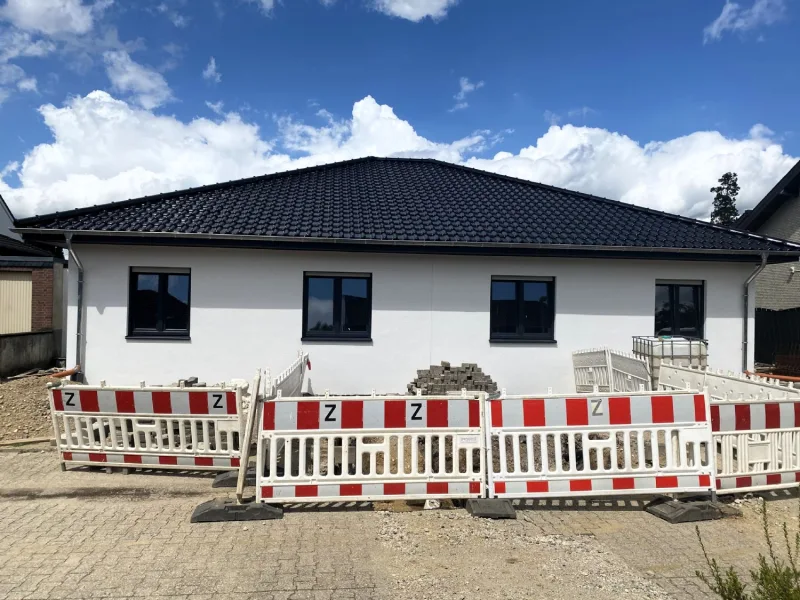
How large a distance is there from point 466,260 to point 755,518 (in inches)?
244

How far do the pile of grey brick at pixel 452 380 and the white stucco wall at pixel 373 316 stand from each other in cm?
60

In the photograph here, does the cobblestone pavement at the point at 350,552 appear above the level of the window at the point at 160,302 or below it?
below

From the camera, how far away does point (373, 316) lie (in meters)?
9.61

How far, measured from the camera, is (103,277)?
933cm

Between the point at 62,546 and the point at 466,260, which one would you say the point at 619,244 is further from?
the point at 62,546

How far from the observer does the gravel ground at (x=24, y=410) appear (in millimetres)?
7742

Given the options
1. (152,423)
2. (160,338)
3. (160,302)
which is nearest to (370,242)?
(160,302)

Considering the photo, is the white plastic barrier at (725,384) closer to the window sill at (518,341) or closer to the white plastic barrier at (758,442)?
the white plastic barrier at (758,442)

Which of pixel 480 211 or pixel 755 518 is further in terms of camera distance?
pixel 480 211

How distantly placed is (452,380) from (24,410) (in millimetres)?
7784

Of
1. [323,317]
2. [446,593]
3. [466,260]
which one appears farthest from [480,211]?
[446,593]

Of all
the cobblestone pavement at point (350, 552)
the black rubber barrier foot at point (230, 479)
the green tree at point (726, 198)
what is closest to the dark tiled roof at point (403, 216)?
the black rubber barrier foot at point (230, 479)

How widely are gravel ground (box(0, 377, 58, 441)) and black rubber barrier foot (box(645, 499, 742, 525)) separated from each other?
8.05 metres

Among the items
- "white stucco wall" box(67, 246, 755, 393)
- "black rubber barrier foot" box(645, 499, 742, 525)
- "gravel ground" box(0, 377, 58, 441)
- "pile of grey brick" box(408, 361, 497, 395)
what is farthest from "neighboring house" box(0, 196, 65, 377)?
"black rubber barrier foot" box(645, 499, 742, 525)
